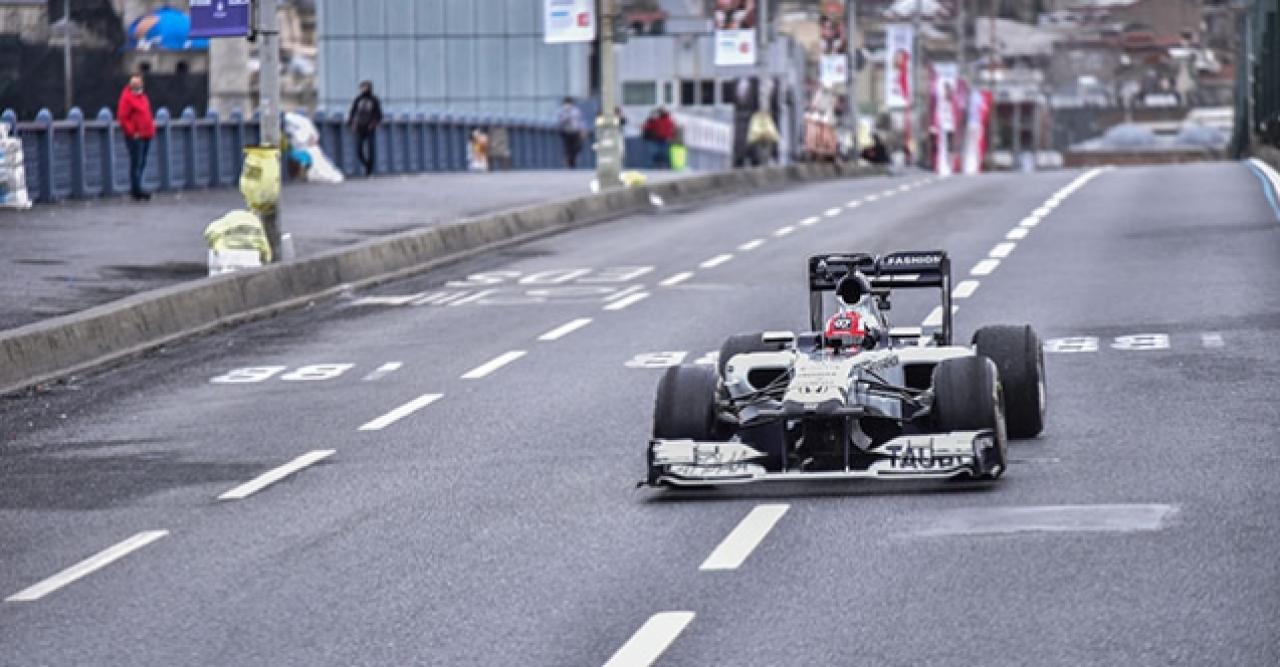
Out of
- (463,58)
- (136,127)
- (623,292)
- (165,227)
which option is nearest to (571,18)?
(136,127)

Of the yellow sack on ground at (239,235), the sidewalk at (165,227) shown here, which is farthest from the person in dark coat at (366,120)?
the yellow sack on ground at (239,235)

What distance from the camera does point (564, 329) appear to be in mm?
24453

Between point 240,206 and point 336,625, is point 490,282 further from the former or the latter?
point 336,625

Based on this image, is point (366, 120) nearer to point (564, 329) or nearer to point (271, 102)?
point (271, 102)

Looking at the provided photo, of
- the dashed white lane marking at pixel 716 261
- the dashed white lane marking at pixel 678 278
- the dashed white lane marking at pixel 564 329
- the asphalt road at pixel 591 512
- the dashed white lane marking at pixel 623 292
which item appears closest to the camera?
the asphalt road at pixel 591 512

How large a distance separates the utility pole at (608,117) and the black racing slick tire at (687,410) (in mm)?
33466

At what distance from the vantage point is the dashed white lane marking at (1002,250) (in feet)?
102

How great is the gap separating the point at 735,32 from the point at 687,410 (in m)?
54.3

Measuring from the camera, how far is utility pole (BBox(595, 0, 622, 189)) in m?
47.9

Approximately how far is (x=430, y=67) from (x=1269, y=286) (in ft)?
313

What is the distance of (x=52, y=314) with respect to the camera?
80.0 ft

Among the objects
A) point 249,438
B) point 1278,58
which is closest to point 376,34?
point 1278,58

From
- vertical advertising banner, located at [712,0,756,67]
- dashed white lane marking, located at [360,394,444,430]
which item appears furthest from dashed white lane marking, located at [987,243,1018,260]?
vertical advertising banner, located at [712,0,756,67]

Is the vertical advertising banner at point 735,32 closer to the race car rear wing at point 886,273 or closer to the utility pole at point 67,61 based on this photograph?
the utility pole at point 67,61
